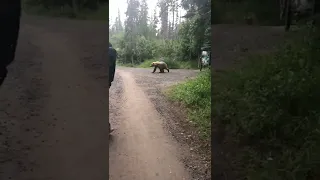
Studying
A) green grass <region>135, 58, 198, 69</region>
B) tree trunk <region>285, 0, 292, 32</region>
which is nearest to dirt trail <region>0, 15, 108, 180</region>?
green grass <region>135, 58, 198, 69</region>

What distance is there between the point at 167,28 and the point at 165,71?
1.15ft

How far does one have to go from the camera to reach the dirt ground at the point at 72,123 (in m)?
2.47

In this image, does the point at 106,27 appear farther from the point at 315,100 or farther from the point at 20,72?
the point at 315,100

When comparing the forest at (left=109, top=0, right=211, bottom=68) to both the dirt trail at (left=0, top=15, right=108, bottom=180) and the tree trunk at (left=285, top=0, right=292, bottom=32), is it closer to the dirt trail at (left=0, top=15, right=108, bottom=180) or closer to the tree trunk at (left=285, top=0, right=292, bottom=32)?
the dirt trail at (left=0, top=15, right=108, bottom=180)

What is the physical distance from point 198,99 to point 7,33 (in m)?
1.49

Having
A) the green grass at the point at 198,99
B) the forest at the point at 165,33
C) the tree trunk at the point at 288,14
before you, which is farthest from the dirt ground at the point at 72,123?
the tree trunk at the point at 288,14

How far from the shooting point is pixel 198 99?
2.76m

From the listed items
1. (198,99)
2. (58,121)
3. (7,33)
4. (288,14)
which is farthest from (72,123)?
(288,14)

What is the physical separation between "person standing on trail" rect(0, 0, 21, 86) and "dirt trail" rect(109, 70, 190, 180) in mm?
808

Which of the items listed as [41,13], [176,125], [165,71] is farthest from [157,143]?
[41,13]

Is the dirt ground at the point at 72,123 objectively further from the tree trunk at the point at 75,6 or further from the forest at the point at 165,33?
the forest at the point at 165,33

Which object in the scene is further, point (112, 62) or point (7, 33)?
point (112, 62)

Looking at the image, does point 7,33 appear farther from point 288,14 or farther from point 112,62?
point 288,14

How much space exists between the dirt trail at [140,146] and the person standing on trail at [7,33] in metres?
0.81
